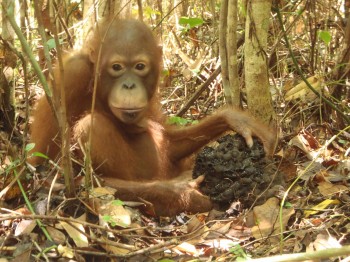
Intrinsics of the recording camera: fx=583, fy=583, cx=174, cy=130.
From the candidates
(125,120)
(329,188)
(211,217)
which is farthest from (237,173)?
(125,120)

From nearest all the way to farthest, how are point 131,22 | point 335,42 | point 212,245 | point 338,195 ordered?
1. point 212,245
2. point 338,195
3. point 131,22
4. point 335,42

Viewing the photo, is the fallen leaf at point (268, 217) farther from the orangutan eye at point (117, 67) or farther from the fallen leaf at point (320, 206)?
the orangutan eye at point (117, 67)

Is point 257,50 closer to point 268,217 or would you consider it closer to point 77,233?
point 268,217

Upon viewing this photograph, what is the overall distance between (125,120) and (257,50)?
1029mm

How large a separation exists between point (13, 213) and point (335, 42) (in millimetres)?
3896

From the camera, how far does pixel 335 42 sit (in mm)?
5637

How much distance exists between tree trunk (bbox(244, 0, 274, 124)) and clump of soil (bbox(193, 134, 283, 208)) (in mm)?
393

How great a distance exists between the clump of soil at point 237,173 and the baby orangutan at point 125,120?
84mm

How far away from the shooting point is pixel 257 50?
13.2ft

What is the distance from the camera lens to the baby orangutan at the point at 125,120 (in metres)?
3.79

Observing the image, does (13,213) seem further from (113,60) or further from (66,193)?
(113,60)

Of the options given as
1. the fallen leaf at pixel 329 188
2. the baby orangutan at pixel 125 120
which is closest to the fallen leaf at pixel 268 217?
the fallen leaf at pixel 329 188

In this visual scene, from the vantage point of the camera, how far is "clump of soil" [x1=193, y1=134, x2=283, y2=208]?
3.62m

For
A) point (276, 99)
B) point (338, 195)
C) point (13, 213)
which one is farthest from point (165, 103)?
point (13, 213)
